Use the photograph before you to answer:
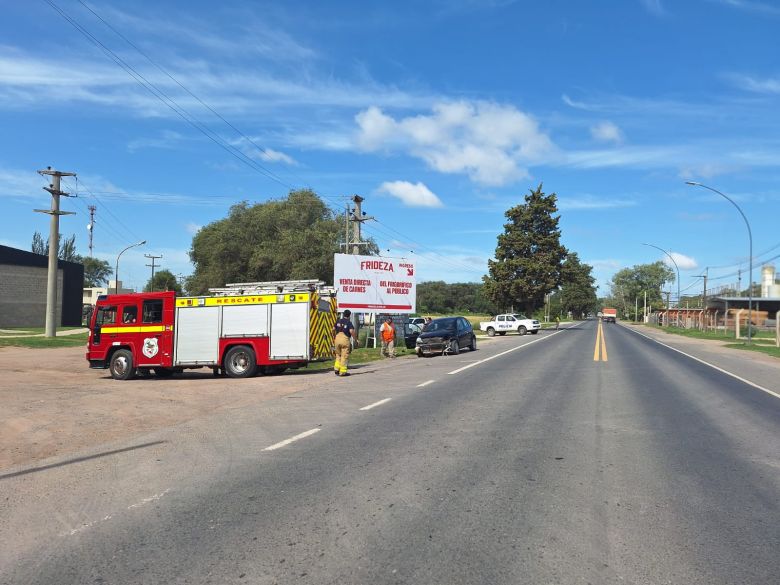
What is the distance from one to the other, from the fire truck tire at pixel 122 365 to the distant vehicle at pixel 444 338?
1290cm

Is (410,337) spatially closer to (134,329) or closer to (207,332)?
(207,332)

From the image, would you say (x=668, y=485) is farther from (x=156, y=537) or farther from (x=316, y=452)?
(x=156, y=537)

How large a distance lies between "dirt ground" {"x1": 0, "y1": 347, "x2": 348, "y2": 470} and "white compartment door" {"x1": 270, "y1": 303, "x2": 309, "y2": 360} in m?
0.73

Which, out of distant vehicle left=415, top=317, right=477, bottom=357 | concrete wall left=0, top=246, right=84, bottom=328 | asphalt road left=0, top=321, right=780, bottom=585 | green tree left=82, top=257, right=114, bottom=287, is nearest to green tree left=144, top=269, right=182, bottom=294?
green tree left=82, top=257, right=114, bottom=287

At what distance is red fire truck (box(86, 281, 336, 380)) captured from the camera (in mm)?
18844

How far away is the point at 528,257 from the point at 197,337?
5461 centimetres

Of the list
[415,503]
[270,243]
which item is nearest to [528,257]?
[270,243]

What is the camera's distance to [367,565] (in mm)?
4316

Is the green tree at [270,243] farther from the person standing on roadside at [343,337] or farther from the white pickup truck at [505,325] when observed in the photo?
the person standing on roadside at [343,337]

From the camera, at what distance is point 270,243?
60.3 meters

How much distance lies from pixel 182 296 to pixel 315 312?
4.01 m

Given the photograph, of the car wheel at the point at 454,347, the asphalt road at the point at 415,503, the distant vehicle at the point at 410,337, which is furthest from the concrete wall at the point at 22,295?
the asphalt road at the point at 415,503

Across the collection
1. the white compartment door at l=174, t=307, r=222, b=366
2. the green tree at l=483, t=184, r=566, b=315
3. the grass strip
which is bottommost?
the grass strip

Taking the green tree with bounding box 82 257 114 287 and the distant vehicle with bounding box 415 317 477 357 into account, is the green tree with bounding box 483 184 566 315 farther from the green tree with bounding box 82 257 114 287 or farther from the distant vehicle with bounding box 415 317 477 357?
the green tree with bounding box 82 257 114 287
